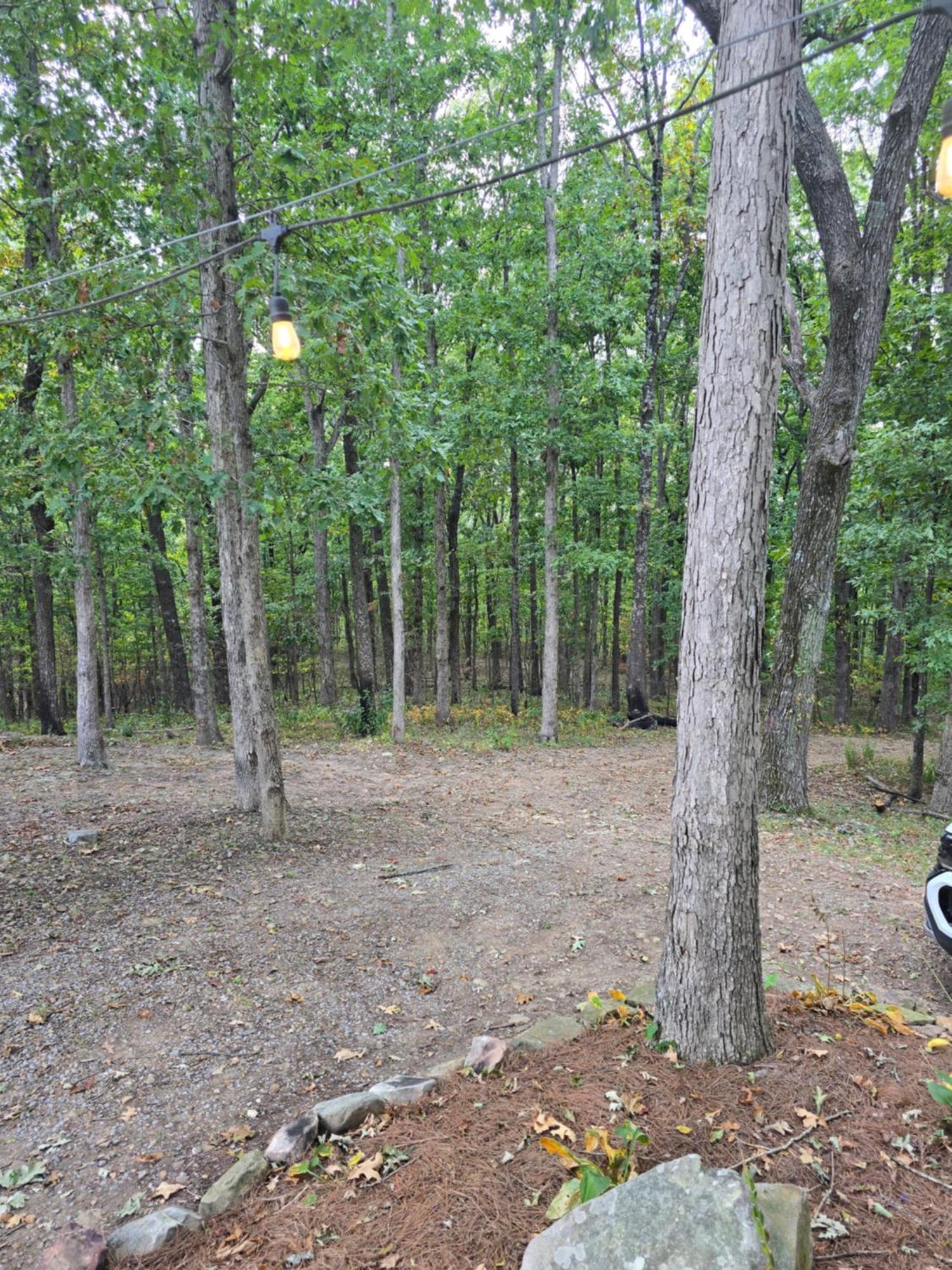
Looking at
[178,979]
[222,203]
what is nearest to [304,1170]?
[178,979]

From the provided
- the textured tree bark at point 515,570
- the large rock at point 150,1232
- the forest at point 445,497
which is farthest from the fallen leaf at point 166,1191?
the textured tree bark at point 515,570

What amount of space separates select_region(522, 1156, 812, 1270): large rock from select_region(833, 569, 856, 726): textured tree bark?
1688cm

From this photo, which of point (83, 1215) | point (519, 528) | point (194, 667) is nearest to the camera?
point (83, 1215)

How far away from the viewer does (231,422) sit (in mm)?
6121

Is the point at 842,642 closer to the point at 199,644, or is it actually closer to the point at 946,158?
the point at 199,644

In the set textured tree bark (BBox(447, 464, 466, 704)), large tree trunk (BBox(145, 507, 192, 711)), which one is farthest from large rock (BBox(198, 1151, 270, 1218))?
textured tree bark (BBox(447, 464, 466, 704))

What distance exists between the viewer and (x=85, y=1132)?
2.93 m

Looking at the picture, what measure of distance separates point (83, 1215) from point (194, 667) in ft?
29.3

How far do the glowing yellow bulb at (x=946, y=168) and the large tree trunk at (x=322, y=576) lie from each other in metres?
10.5

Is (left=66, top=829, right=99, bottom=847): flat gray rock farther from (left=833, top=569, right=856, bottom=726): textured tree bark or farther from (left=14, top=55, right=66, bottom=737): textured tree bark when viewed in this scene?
(left=833, top=569, right=856, bottom=726): textured tree bark

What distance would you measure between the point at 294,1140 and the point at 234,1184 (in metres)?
0.26

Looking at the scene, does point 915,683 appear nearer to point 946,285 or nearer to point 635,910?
point 946,285

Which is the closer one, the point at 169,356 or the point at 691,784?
the point at 691,784

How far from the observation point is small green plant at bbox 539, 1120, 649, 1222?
1990 millimetres
